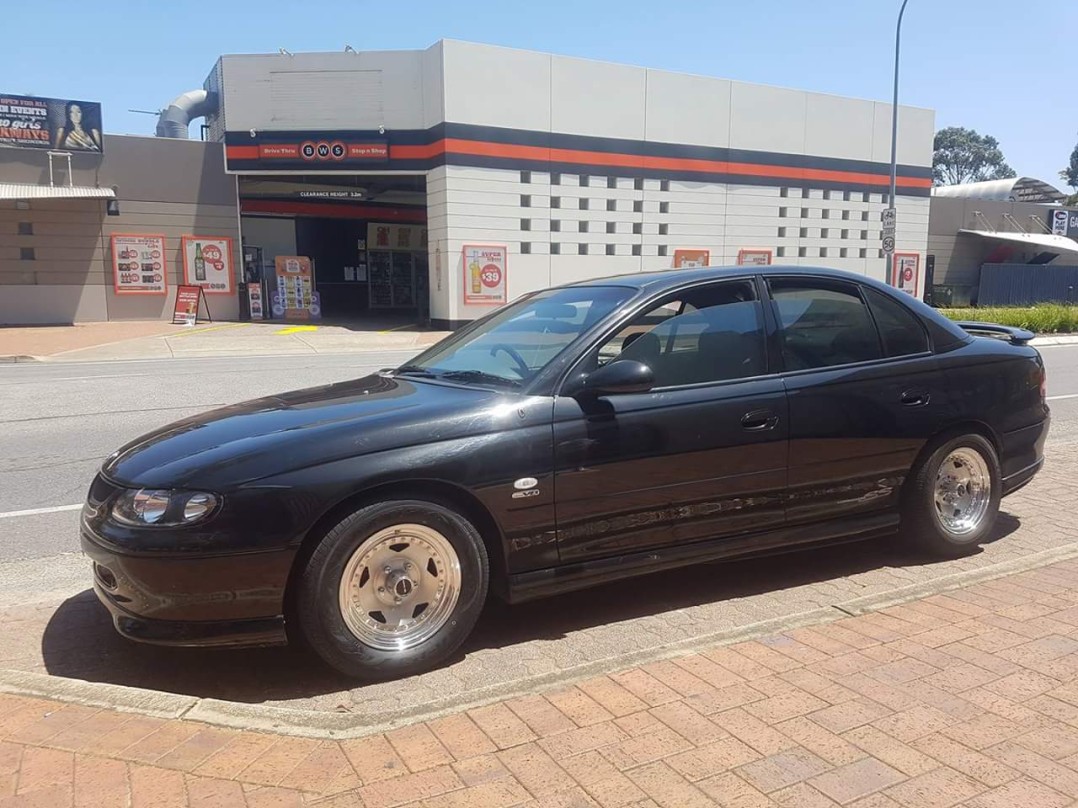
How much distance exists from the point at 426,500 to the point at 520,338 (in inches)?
46.2

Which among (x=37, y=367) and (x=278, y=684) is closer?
(x=278, y=684)

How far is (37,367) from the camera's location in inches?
622

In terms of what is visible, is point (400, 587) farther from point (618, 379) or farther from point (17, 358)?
point (17, 358)

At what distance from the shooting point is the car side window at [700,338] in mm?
4012

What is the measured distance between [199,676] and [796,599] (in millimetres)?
2798

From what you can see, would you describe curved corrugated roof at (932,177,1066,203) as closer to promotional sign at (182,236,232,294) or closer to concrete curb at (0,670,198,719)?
promotional sign at (182,236,232,294)

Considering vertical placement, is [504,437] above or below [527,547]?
above

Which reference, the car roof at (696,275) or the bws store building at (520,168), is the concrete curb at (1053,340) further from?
the car roof at (696,275)

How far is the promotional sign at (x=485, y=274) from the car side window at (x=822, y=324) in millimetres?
20457

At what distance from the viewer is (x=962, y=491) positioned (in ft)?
16.1

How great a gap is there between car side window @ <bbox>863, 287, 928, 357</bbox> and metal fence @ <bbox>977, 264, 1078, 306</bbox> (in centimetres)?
3650

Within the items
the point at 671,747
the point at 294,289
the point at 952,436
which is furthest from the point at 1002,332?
the point at 294,289

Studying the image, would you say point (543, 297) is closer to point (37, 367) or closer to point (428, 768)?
point (428, 768)

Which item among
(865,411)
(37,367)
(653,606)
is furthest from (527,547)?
(37,367)
